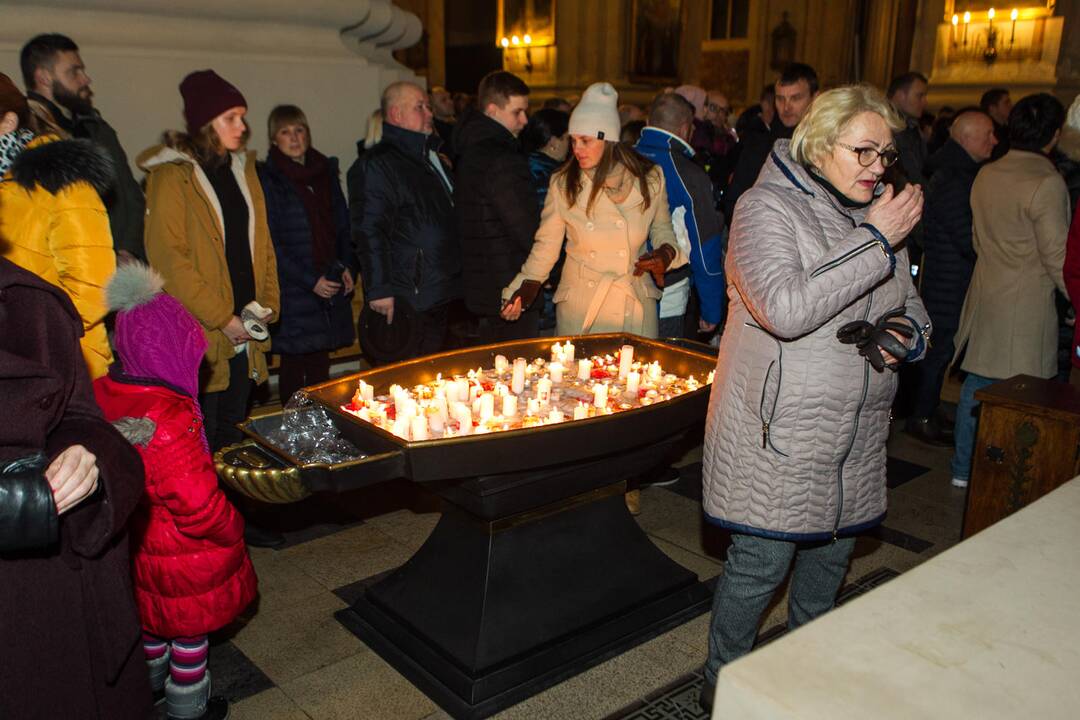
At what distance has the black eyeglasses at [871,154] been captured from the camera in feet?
8.05

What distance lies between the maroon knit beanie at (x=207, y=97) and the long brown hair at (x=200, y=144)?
0.04 m

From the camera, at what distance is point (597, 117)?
408 cm

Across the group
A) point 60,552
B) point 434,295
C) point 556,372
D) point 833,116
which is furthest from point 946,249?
Result: point 60,552

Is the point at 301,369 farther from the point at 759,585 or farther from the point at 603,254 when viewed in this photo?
the point at 759,585

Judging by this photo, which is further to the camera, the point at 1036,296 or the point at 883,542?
the point at 1036,296

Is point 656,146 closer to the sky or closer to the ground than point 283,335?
closer to the sky

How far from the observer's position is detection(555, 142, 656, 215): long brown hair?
4.12 metres

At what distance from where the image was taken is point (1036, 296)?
4.62 m

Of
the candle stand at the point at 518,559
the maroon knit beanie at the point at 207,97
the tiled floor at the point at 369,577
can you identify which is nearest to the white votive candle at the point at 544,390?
the candle stand at the point at 518,559

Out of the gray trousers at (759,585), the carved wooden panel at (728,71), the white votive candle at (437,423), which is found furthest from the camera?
the carved wooden panel at (728,71)

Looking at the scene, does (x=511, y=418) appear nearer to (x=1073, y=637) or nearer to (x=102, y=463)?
(x=102, y=463)

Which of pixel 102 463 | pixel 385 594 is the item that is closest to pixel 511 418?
pixel 385 594

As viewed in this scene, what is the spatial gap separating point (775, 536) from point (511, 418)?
0.93 metres

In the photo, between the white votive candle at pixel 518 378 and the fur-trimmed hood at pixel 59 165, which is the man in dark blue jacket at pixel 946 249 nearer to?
the white votive candle at pixel 518 378
